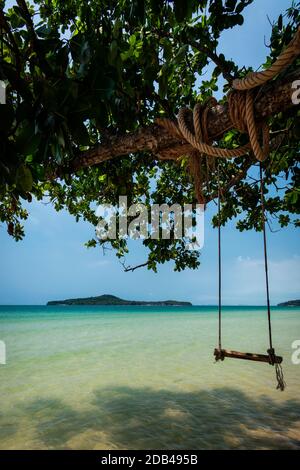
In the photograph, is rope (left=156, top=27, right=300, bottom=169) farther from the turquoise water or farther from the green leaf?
the turquoise water

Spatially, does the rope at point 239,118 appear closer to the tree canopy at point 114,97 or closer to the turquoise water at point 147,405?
the tree canopy at point 114,97

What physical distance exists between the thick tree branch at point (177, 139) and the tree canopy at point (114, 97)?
0.01 meters

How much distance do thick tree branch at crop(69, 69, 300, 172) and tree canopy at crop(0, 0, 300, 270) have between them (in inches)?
0.4

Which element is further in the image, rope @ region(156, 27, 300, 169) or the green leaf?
the green leaf

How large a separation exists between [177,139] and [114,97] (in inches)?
26.3

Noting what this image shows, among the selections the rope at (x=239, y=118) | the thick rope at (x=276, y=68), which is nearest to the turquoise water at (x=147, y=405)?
the rope at (x=239, y=118)

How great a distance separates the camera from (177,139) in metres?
2.32

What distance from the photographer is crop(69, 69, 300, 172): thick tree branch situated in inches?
70.6

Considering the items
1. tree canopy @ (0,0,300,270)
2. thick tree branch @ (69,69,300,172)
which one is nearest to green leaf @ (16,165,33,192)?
tree canopy @ (0,0,300,270)

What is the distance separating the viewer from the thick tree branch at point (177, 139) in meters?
1.79

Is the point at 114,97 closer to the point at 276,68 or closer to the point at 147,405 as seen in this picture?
the point at 276,68
